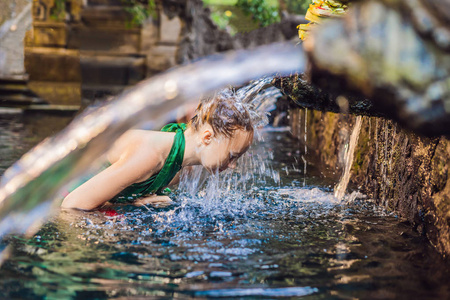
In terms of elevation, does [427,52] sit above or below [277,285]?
above

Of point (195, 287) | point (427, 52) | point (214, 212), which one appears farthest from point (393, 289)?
point (214, 212)

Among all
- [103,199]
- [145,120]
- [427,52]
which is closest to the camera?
[427,52]

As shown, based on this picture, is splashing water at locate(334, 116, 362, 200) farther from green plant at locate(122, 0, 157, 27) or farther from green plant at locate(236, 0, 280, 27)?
green plant at locate(236, 0, 280, 27)

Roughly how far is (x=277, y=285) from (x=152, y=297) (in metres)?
0.44

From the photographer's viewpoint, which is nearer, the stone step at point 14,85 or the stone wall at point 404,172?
the stone wall at point 404,172

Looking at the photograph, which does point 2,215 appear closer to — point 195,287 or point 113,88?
point 195,287

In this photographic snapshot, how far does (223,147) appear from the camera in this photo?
288cm

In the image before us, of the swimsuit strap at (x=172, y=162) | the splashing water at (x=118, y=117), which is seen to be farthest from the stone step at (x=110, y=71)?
the splashing water at (x=118, y=117)

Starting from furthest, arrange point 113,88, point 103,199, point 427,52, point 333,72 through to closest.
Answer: point 113,88 < point 103,199 < point 333,72 < point 427,52

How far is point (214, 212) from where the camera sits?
291 centimetres

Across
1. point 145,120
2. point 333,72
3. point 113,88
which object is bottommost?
point 113,88

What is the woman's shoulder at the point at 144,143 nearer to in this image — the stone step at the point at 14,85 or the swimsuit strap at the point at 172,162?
the swimsuit strap at the point at 172,162

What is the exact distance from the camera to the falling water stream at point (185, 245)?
1770 millimetres

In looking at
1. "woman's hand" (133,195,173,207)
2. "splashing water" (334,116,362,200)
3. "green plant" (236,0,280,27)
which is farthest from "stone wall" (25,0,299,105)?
"woman's hand" (133,195,173,207)
